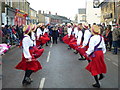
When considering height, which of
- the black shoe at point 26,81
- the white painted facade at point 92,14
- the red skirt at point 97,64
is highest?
the white painted facade at point 92,14

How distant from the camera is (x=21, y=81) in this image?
780 cm

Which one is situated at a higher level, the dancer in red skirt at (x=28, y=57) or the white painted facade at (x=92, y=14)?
the white painted facade at (x=92, y=14)

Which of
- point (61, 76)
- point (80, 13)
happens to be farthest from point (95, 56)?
point (80, 13)

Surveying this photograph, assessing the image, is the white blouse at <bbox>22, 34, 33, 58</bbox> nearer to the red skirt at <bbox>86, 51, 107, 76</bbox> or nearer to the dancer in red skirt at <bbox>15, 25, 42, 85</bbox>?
the dancer in red skirt at <bbox>15, 25, 42, 85</bbox>

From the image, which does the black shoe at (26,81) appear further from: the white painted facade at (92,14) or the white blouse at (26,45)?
the white painted facade at (92,14)

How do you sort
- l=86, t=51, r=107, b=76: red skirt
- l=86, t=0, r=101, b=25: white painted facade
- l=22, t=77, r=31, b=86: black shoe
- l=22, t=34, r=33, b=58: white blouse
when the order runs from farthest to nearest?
l=86, t=0, r=101, b=25: white painted facade
l=22, t=77, r=31, b=86: black shoe
l=22, t=34, r=33, b=58: white blouse
l=86, t=51, r=107, b=76: red skirt

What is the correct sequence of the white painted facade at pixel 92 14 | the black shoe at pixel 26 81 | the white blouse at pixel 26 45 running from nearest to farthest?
1. the white blouse at pixel 26 45
2. the black shoe at pixel 26 81
3. the white painted facade at pixel 92 14

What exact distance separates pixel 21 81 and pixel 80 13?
110m

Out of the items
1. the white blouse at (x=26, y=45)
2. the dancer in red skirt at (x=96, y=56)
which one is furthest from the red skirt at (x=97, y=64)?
the white blouse at (x=26, y=45)

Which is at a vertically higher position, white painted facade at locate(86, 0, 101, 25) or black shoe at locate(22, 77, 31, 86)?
white painted facade at locate(86, 0, 101, 25)

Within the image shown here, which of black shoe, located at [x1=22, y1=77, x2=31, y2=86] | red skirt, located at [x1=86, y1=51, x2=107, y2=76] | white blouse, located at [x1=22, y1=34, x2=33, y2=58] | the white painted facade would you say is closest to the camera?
red skirt, located at [x1=86, y1=51, x2=107, y2=76]

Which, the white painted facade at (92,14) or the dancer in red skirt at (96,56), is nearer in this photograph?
the dancer in red skirt at (96,56)

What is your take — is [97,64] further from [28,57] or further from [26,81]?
[26,81]

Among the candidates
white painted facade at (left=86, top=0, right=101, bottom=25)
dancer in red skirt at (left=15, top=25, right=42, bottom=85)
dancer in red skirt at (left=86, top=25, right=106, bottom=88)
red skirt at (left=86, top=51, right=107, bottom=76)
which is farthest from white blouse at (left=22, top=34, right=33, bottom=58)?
white painted facade at (left=86, top=0, right=101, bottom=25)
